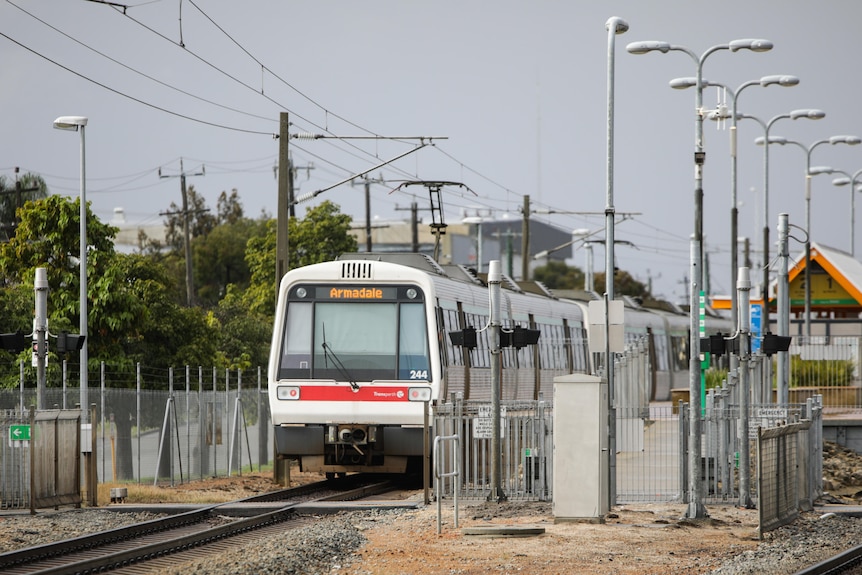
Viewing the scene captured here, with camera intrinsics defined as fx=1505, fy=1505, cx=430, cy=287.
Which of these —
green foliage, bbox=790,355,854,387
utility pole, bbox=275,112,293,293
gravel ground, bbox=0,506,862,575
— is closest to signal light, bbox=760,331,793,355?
gravel ground, bbox=0,506,862,575

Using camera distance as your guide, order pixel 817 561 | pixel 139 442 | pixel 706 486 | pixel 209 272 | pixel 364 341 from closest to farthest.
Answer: pixel 817 561, pixel 706 486, pixel 364 341, pixel 139 442, pixel 209 272

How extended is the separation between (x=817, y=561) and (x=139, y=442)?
15.2 metres

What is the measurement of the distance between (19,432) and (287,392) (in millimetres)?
4604

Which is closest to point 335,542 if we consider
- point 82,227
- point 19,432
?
point 19,432

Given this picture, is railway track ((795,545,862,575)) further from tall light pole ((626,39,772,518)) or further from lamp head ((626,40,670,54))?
lamp head ((626,40,670,54))

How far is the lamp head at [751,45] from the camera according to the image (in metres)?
27.7

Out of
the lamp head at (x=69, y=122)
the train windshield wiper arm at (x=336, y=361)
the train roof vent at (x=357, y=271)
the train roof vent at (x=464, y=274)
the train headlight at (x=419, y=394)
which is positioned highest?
the lamp head at (x=69, y=122)

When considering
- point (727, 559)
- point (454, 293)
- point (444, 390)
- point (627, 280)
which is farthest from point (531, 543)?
point (627, 280)

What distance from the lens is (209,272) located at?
8906cm

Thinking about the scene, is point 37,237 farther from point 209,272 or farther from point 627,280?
point 627,280

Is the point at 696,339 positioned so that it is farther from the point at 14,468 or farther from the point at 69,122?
the point at 69,122

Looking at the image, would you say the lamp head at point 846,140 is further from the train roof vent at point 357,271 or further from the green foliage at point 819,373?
the train roof vent at point 357,271

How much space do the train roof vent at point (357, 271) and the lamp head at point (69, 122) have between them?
903cm

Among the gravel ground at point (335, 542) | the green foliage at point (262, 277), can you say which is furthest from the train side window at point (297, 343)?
the green foliage at point (262, 277)
